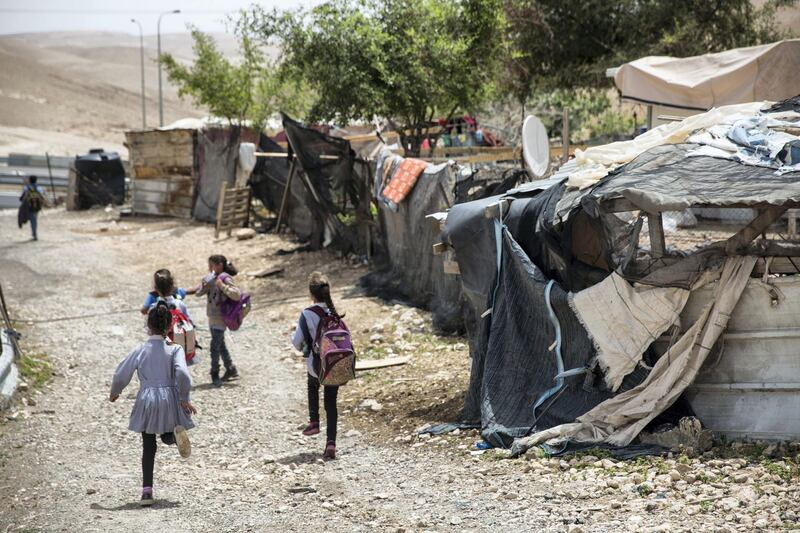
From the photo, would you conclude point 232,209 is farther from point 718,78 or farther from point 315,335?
point 315,335

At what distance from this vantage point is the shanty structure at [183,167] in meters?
22.8

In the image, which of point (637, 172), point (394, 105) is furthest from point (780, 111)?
point (394, 105)

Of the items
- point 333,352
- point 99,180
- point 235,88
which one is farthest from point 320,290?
point 99,180

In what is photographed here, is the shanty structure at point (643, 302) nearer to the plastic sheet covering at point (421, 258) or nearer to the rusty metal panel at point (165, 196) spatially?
the plastic sheet covering at point (421, 258)

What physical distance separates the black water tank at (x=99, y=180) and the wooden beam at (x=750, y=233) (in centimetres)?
2520

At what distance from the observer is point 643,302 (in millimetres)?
6363

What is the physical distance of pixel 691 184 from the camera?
6.24 metres

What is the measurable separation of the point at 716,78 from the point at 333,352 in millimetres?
6947

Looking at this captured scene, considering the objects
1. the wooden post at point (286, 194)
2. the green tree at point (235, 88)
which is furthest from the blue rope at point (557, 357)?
the green tree at point (235, 88)

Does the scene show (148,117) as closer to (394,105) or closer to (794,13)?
(794,13)

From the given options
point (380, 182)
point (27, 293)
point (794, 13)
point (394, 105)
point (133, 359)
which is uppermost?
point (794, 13)

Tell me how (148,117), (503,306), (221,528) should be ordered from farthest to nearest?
(148,117) < (503,306) < (221,528)

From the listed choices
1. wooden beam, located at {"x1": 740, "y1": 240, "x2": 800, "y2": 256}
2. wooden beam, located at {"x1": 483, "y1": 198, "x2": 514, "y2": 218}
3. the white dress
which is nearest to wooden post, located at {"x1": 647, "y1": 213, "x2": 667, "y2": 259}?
wooden beam, located at {"x1": 740, "y1": 240, "x2": 800, "y2": 256}

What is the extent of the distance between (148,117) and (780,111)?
80.3m
